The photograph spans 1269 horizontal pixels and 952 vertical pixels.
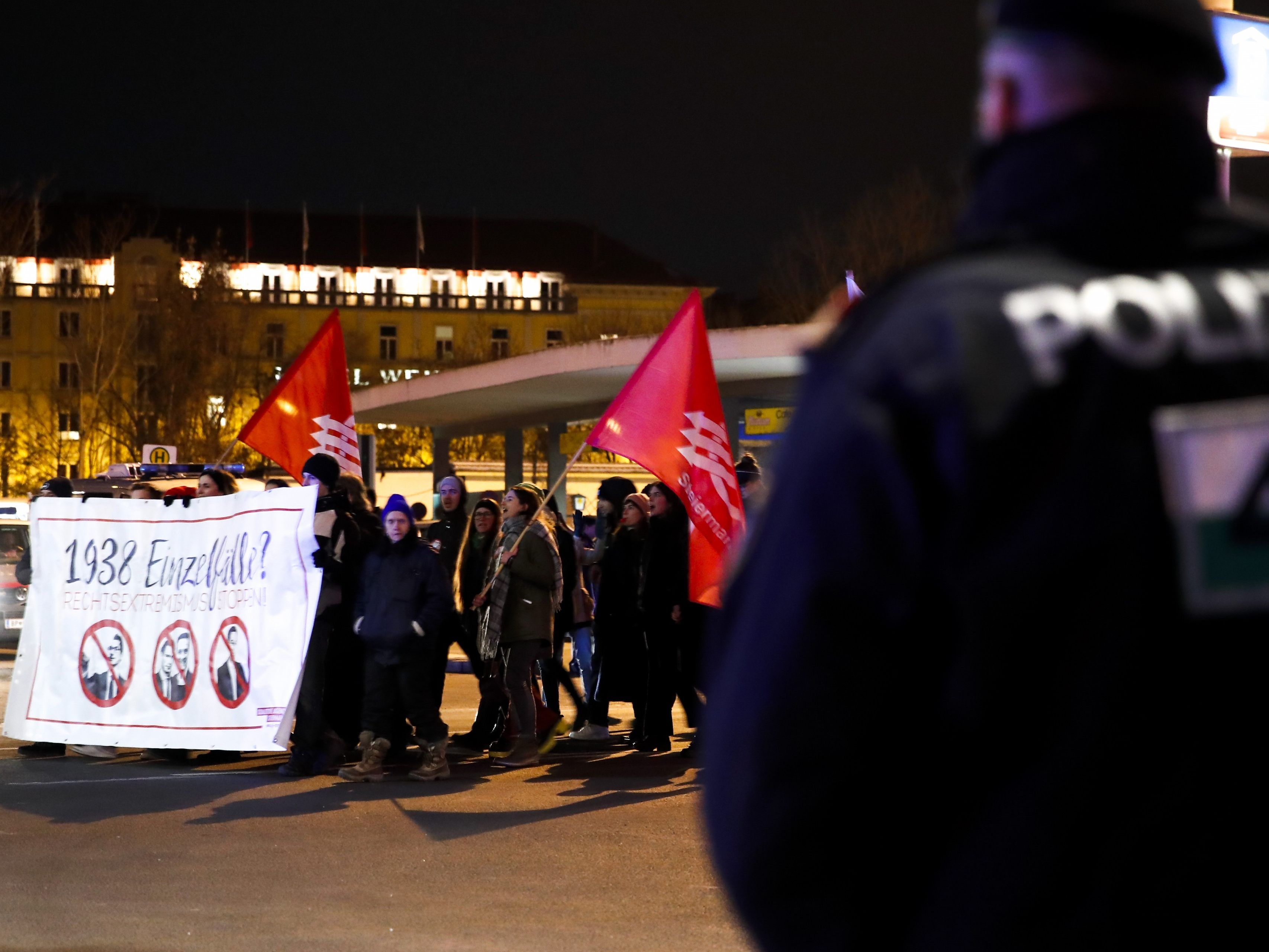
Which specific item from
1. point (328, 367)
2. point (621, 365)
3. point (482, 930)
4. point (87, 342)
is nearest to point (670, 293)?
point (87, 342)

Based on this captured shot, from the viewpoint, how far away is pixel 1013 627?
1.56m

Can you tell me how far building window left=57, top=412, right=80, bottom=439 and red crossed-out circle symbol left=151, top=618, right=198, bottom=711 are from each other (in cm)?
7898

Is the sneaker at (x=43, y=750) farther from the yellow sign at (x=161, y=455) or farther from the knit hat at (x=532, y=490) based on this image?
the yellow sign at (x=161, y=455)

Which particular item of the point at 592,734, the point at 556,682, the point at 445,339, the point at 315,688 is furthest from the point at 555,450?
the point at 445,339

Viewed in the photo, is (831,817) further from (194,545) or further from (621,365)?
(621,365)

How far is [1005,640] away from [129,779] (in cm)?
979

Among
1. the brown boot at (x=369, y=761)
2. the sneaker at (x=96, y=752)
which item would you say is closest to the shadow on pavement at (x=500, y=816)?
the brown boot at (x=369, y=761)

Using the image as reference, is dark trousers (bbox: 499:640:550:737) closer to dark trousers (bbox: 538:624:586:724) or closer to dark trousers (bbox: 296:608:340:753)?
dark trousers (bbox: 296:608:340:753)

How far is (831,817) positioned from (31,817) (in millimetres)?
8254

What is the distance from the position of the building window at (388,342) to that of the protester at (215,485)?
329ft

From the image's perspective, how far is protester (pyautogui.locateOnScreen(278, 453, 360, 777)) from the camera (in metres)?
10.8

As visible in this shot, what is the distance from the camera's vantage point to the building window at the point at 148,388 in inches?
2633

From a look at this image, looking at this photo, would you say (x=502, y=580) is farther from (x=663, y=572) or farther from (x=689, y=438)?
(x=689, y=438)

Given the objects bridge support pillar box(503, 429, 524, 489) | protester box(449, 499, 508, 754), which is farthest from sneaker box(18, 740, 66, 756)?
bridge support pillar box(503, 429, 524, 489)
